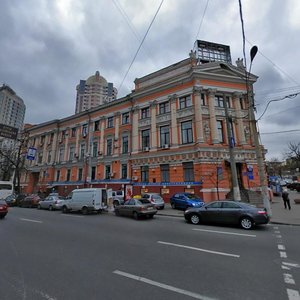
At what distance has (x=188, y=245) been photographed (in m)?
7.54

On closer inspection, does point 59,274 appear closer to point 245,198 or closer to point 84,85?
point 245,198

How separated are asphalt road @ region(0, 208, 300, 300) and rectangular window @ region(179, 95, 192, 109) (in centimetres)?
2044

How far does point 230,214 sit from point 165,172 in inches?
607

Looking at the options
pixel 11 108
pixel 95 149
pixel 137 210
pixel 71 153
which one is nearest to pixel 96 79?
pixel 11 108

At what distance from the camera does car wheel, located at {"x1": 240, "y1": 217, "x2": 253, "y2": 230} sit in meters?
10.9

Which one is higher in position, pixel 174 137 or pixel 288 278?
pixel 174 137

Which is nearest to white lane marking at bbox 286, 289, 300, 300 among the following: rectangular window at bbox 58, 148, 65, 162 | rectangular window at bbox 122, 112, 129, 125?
rectangular window at bbox 122, 112, 129, 125

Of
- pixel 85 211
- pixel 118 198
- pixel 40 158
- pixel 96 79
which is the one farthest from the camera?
pixel 96 79

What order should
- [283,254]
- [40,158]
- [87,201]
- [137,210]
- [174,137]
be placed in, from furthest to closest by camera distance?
1. [40,158]
2. [174,137]
3. [87,201]
4. [137,210]
5. [283,254]

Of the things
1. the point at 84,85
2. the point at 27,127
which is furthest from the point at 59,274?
the point at 84,85

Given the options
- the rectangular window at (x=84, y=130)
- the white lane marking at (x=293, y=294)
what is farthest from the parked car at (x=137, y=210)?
the rectangular window at (x=84, y=130)

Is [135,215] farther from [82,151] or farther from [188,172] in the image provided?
[82,151]

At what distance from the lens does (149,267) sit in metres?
5.38

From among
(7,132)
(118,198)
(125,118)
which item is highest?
(125,118)
